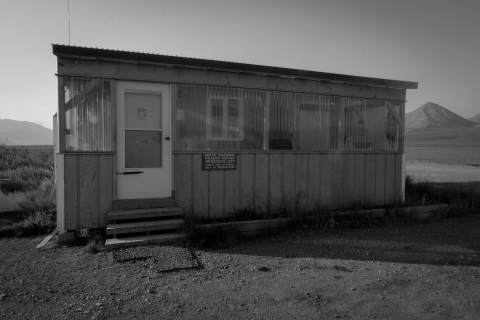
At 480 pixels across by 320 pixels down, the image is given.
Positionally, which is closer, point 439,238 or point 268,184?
point 439,238

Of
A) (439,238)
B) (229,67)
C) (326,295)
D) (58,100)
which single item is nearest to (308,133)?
(229,67)

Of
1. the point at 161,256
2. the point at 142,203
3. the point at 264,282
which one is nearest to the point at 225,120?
the point at 142,203

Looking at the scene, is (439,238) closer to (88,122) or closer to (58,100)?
(88,122)

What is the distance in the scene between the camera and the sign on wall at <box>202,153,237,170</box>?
675 centimetres

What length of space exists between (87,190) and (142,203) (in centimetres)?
94

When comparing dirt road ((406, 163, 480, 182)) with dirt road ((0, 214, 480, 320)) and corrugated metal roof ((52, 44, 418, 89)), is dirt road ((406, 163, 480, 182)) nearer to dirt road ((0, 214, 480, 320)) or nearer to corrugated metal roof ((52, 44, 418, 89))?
corrugated metal roof ((52, 44, 418, 89))

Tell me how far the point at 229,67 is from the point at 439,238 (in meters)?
4.91

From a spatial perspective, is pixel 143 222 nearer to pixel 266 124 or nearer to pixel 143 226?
pixel 143 226

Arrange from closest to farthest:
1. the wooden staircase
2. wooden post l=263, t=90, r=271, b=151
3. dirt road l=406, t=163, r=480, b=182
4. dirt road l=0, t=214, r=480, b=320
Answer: dirt road l=0, t=214, r=480, b=320
the wooden staircase
wooden post l=263, t=90, r=271, b=151
dirt road l=406, t=163, r=480, b=182

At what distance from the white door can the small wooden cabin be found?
0.02m

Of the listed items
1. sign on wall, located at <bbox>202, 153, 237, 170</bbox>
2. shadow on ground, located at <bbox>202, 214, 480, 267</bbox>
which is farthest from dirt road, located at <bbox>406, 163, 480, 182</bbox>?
sign on wall, located at <bbox>202, 153, 237, 170</bbox>

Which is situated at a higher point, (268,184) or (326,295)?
(268,184)

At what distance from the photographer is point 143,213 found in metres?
6.04

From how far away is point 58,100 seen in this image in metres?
5.78
